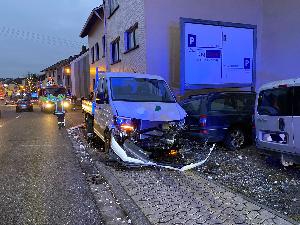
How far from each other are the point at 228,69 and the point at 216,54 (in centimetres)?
87

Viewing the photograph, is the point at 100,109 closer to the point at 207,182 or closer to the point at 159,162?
the point at 159,162

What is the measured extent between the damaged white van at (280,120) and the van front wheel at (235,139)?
2.15 meters

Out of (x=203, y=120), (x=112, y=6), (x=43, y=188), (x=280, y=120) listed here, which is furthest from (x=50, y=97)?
(x=280, y=120)

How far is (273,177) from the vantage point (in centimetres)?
698

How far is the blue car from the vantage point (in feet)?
31.6

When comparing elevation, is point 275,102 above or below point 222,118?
above

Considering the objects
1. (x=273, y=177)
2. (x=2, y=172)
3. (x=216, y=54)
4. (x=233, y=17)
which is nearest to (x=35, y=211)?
(x=2, y=172)

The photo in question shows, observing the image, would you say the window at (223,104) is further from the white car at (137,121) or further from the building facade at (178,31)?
the building facade at (178,31)

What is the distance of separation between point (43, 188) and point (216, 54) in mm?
9521

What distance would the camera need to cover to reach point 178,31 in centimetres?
1545

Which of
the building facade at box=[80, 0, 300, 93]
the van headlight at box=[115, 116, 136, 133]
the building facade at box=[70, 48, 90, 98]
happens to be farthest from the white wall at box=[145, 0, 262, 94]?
the building facade at box=[70, 48, 90, 98]

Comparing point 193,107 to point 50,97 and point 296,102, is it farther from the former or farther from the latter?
point 50,97

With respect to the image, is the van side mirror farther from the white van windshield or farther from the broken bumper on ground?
the broken bumper on ground

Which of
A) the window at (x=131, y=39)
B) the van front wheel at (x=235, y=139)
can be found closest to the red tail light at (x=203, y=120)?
the van front wheel at (x=235, y=139)
